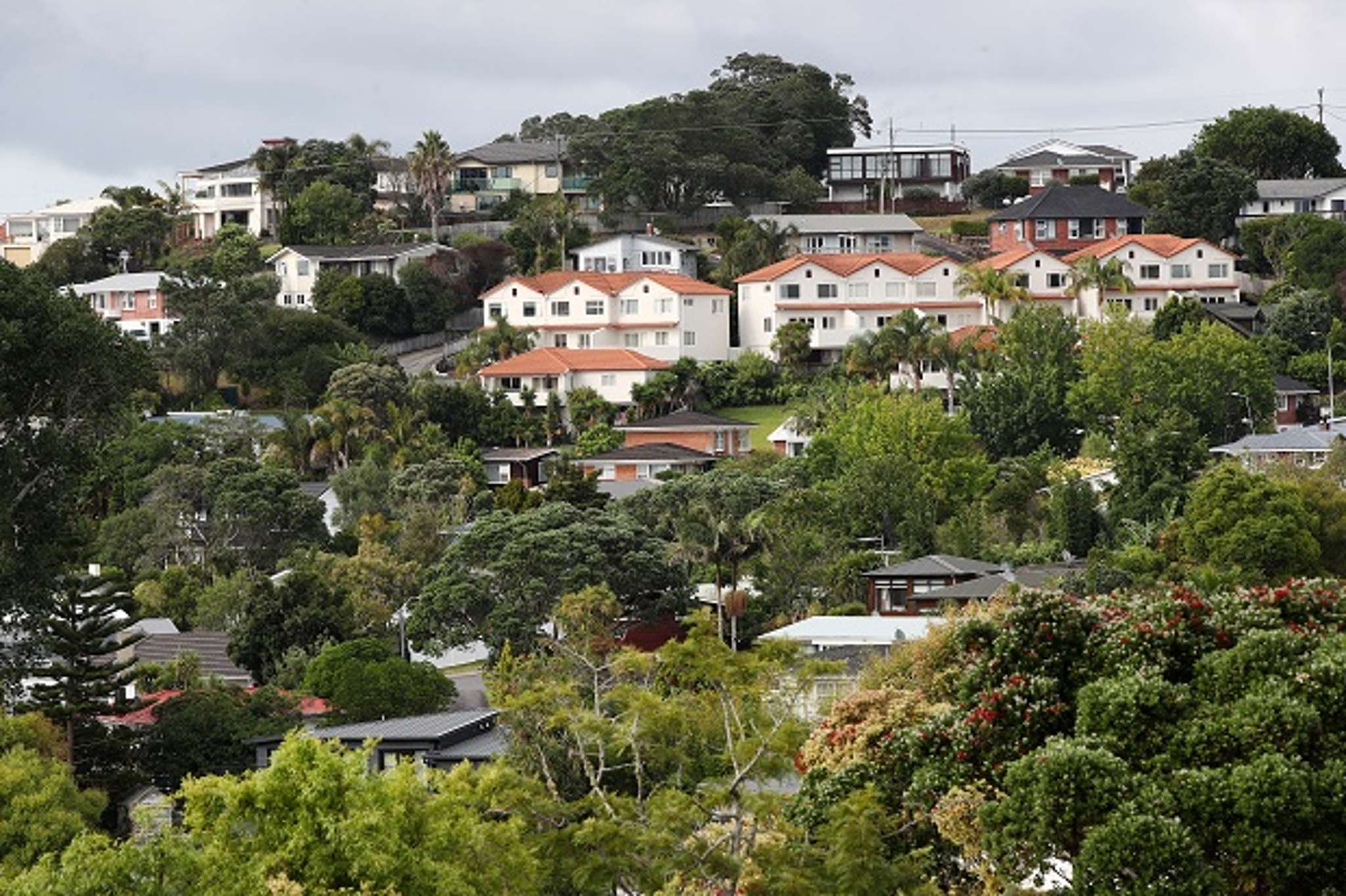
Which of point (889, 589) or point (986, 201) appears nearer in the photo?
point (889, 589)

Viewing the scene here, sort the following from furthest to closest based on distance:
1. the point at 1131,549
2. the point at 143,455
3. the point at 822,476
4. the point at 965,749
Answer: the point at 143,455
the point at 822,476
the point at 1131,549
the point at 965,749

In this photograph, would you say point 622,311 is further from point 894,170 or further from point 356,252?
point 894,170

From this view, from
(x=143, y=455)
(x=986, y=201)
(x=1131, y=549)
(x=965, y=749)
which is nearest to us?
(x=965, y=749)

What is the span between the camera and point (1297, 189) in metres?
99.2

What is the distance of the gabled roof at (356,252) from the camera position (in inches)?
3883

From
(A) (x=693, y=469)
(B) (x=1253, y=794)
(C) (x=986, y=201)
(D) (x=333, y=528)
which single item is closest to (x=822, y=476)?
(A) (x=693, y=469)

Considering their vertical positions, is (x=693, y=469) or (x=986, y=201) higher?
(x=986, y=201)

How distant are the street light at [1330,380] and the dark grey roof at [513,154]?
39825mm

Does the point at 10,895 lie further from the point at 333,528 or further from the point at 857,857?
the point at 333,528

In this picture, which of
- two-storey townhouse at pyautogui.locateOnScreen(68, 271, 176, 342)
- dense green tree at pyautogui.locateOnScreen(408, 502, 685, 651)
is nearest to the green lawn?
dense green tree at pyautogui.locateOnScreen(408, 502, 685, 651)

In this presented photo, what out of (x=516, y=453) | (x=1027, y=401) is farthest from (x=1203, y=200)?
(x=516, y=453)

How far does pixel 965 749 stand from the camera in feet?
83.4

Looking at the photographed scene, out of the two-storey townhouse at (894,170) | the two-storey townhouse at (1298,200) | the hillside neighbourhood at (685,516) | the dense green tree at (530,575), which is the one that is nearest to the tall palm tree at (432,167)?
the hillside neighbourhood at (685,516)

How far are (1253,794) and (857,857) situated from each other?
4449 millimetres
